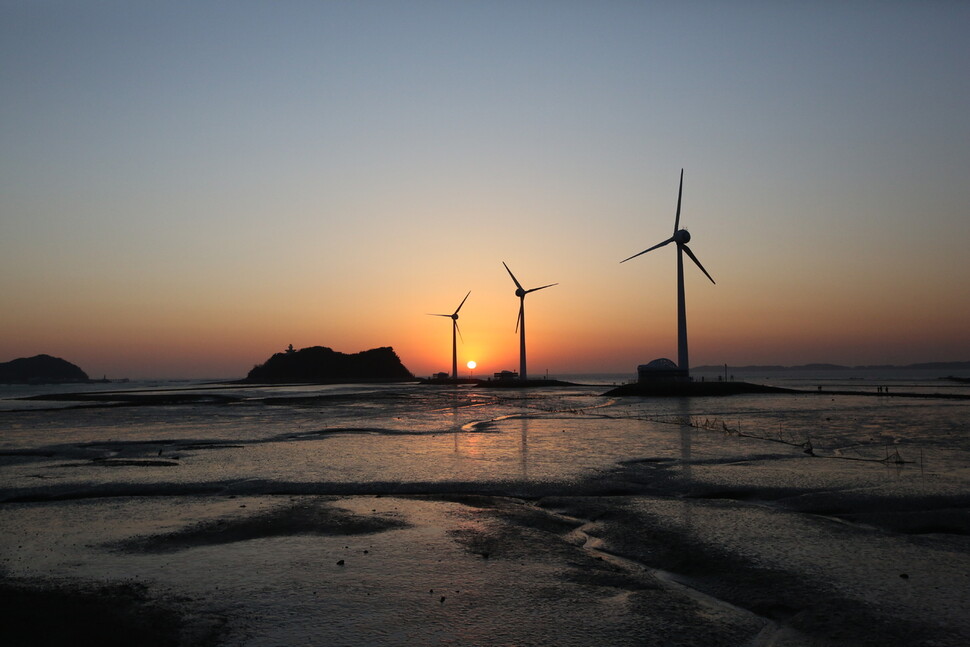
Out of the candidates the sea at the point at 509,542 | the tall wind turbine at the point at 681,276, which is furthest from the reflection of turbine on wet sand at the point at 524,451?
the tall wind turbine at the point at 681,276

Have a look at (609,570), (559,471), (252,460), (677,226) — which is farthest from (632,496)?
(677,226)

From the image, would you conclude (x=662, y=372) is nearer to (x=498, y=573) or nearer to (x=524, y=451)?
(x=524, y=451)

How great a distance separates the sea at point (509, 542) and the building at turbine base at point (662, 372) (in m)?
76.6

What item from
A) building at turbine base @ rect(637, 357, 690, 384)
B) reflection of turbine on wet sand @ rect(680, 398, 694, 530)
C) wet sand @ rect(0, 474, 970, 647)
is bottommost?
reflection of turbine on wet sand @ rect(680, 398, 694, 530)

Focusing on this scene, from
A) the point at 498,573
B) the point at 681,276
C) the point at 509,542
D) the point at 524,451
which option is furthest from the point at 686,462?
the point at 681,276

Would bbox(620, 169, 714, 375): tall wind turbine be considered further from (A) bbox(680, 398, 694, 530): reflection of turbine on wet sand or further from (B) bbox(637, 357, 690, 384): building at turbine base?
(A) bbox(680, 398, 694, 530): reflection of turbine on wet sand

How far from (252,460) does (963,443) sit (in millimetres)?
28245

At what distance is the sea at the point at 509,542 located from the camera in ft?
A: 26.0

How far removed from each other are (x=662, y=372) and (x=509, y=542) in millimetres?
97706

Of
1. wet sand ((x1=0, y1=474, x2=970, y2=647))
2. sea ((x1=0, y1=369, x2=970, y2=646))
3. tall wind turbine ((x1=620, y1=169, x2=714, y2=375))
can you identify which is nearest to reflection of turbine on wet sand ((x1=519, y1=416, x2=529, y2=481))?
sea ((x1=0, y1=369, x2=970, y2=646))

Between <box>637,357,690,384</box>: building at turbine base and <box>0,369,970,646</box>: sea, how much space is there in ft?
251

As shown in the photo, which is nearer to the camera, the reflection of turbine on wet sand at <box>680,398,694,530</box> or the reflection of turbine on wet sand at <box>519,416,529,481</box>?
the reflection of turbine on wet sand at <box>680,398,694,530</box>

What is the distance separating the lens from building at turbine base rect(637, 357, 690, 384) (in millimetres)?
100700

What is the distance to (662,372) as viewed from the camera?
10506 centimetres
